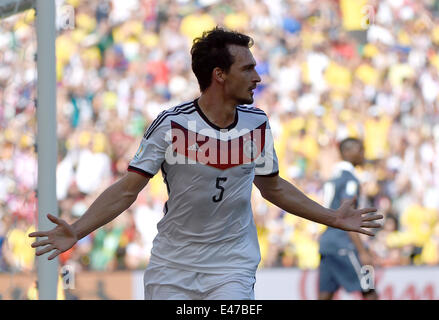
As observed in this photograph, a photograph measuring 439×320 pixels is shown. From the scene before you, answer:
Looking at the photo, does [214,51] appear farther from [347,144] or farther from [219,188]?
[347,144]

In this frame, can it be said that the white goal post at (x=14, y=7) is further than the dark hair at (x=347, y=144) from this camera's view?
No

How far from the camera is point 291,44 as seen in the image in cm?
1222

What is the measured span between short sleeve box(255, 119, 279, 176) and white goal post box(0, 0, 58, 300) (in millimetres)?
2029

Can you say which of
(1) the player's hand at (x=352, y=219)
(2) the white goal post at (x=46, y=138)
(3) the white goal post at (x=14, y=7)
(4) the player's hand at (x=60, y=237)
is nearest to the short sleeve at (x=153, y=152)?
(4) the player's hand at (x=60, y=237)

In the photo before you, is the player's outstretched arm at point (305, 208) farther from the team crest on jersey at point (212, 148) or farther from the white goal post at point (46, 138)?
the white goal post at point (46, 138)

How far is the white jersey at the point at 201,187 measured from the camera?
4.11 meters

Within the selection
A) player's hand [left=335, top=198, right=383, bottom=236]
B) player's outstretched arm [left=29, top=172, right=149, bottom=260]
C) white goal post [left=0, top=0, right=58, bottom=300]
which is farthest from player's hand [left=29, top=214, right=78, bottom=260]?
white goal post [left=0, top=0, right=58, bottom=300]

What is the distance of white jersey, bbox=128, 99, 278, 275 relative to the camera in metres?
4.11

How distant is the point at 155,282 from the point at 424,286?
654cm

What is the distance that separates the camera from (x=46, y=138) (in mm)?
5918

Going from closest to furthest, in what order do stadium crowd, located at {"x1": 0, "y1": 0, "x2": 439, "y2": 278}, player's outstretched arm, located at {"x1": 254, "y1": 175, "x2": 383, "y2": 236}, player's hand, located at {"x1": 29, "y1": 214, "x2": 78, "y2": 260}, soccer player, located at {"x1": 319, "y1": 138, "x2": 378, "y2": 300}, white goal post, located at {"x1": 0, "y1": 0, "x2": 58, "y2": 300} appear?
player's hand, located at {"x1": 29, "y1": 214, "x2": 78, "y2": 260} → player's outstretched arm, located at {"x1": 254, "y1": 175, "x2": 383, "y2": 236} → white goal post, located at {"x1": 0, "y1": 0, "x2": 58, "y2": 300} → soccer player, located at {"x1": 319, "y1": 138, "x2": 378, "y2": 300} → stadium crowd, located at {"x1": 0, "y1": 0, "x2": 439, "y2": 278}

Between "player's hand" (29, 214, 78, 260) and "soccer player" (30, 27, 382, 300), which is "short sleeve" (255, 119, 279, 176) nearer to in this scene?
"soccer player" (30, 27, 382, 300)

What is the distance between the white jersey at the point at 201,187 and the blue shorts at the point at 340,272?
374cm

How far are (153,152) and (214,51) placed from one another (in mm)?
612
